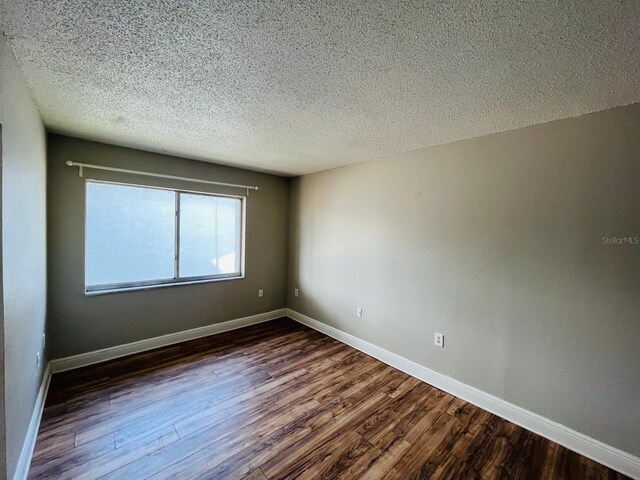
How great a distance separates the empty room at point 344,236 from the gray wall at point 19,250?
0.03 meters

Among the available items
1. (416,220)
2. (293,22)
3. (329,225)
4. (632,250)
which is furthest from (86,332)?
(632,250)

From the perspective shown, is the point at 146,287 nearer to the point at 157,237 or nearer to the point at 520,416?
the point at 157,237

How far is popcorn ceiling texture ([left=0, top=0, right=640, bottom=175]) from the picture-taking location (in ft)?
3.35

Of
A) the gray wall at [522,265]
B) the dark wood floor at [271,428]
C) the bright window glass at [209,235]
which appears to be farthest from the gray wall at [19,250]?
the gray wall at [522,265]

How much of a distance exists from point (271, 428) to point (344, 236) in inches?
85.5

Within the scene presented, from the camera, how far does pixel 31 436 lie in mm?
1662

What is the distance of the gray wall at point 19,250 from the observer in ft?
3.99

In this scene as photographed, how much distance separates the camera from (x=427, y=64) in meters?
1.32

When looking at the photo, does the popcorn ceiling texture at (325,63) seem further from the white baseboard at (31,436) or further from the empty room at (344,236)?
the white baseboard at (31,436)

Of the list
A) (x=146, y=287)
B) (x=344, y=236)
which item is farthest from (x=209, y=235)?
(x=344, y=236)

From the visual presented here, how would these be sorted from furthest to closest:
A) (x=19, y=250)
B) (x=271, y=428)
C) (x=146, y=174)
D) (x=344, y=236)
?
(x=344, y=236) < (x=146, y=174) < (x=271, y=428) < (x=19, y=250)

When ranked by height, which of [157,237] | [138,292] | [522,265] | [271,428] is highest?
[157,237]

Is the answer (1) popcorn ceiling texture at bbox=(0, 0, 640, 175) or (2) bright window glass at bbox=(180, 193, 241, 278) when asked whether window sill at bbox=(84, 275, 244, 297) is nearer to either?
(2) bright window glass at bbox=(180, 193, 241, 278)

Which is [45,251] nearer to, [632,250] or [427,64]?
[427,64]
